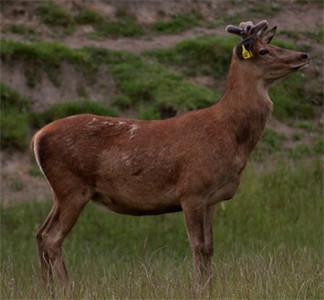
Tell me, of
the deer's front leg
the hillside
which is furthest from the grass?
the deer's front leg

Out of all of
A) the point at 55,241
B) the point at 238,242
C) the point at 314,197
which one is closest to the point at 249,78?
the point at 55,241

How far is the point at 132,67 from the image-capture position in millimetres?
19156

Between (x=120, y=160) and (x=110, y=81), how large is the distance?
8031 mm

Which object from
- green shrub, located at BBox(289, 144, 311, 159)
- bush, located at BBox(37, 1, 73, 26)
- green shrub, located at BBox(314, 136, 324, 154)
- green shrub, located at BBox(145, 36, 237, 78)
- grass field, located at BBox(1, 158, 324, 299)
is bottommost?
green shrub, located at BBox(314, 136, 324, 154)

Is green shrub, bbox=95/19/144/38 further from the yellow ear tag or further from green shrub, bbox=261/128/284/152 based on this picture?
the yellow ear tag

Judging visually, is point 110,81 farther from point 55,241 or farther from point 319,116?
point 55,241

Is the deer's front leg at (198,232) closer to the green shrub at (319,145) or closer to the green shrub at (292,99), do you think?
the green shrub at (319,145)

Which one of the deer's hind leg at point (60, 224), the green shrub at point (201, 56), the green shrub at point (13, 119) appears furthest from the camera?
the green shrub at point (201, 56)

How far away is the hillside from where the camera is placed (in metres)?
17.7

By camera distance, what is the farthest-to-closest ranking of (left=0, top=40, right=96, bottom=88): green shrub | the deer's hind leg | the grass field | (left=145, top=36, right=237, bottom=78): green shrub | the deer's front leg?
(left=145, top=36, right=237, bottom=78): green shrub < (left=0, top=40, right=96, bottom=88): green shrub < the grass field < the deer's hind leg < the deer's front leg

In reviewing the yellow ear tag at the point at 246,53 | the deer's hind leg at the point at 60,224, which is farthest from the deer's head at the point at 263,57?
the deer's hind leg at the point at 60,224

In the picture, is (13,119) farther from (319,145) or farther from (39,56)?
(319,145)

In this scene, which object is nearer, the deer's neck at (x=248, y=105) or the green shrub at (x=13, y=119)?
the deer's neck at (x=248, y=105)

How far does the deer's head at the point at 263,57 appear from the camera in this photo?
10.9 meters
